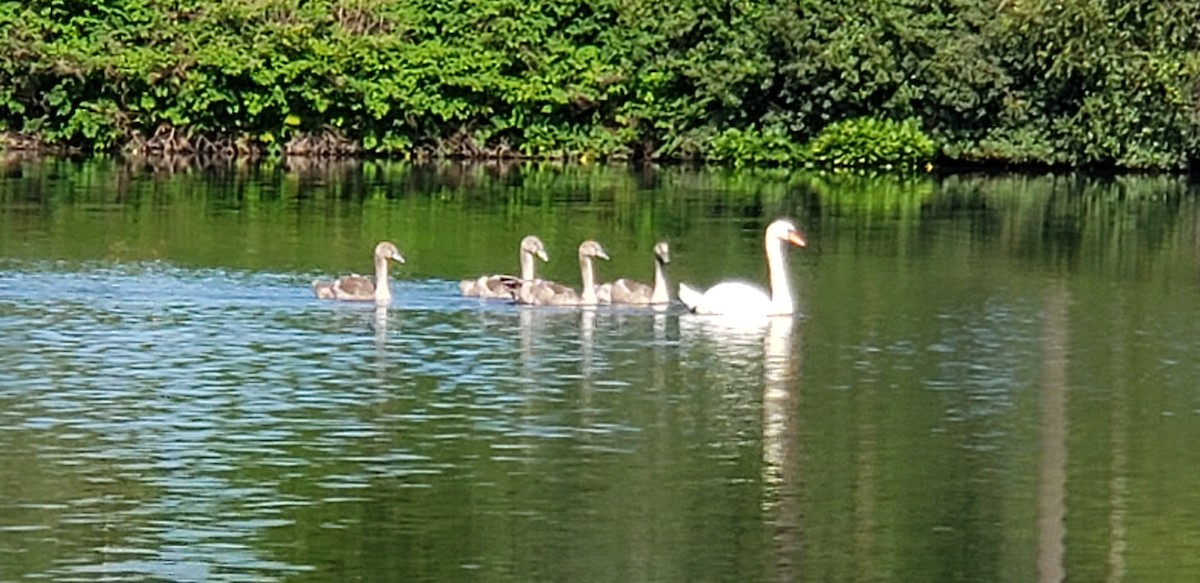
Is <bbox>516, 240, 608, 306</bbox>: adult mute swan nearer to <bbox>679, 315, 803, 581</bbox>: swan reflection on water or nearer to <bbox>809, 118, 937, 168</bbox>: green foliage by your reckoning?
<bbox>679, 315, 803, 581</bbox>: swan reflection on water

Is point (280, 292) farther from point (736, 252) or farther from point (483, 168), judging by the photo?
point (483, 168)

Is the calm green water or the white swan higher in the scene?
the white swan

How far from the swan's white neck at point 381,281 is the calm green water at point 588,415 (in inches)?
14.0

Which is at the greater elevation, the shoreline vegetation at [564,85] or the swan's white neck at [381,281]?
the shoreline vegetation at [564,85]

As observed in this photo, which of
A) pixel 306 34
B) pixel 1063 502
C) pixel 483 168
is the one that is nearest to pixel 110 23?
pixel 306 34

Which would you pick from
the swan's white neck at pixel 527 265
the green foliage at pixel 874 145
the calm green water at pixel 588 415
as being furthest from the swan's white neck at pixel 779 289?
the green foliage at pixel 874 145

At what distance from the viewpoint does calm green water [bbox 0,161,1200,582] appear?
47.8 ft

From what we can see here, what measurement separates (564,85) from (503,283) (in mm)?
27963

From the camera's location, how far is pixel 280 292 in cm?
2617

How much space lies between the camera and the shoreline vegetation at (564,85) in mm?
50906

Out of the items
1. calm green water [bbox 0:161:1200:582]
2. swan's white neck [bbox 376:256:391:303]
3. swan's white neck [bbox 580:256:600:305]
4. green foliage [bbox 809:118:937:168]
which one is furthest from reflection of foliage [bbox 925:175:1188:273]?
swan's white neck [bbox 376:256:391:303]

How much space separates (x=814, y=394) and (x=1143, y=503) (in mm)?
4275

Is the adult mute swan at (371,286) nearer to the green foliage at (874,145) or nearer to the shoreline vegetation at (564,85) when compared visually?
the shoreline vegetation at (564,85)

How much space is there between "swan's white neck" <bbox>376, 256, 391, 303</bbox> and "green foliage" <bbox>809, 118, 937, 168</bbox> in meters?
26.7
